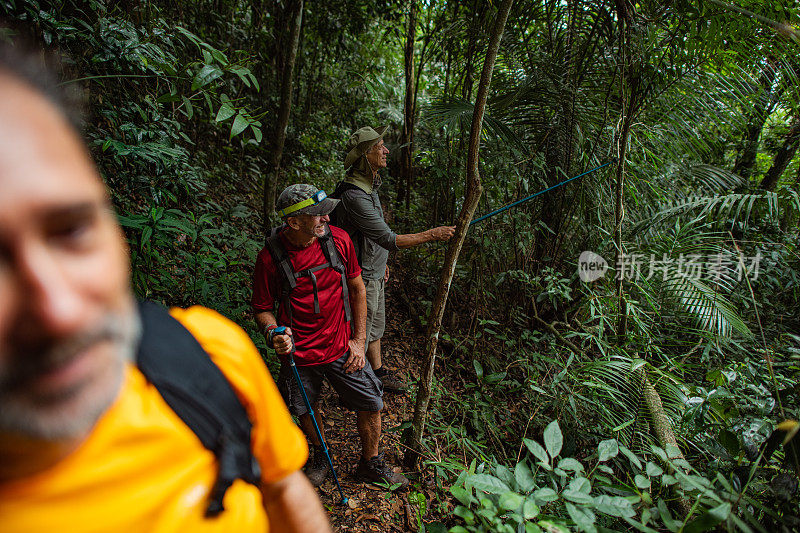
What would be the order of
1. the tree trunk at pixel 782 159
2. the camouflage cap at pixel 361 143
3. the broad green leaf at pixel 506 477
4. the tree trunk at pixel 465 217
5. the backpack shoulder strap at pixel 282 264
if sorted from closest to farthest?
the broad green leaf at pixel 506 477 < the tree trunk at pixel 465 217 < the backpack shoulder strap at pixel 282 264 < the camouflage cap at pixel 361 143 < the tree trunk at pixel 782 159

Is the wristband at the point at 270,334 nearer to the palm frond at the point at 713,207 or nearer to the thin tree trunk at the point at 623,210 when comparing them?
the thin tree trunk at the point at 623,210

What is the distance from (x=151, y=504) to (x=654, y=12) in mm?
3932

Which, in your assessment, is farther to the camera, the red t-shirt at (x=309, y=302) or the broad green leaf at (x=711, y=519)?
the red t-shirt at (x=309, y=302)

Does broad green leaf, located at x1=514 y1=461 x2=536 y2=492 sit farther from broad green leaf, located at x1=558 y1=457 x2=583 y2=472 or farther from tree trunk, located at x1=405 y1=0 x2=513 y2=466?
tree trunk, located at x1=405 y1=0 x2=513 y2=466

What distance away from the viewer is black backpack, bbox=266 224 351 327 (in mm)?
2275

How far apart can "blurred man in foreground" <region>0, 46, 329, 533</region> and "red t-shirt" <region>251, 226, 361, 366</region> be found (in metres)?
1.48

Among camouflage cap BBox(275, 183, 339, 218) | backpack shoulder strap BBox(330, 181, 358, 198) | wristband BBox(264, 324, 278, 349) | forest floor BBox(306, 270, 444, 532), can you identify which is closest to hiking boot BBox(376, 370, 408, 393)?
forest floor BBox(306, 270, 444, 532)

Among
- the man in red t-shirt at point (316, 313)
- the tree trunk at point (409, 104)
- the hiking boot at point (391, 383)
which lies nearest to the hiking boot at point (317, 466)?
the man in red t-shirt at point (316, 313)

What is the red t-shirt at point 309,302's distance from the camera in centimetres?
233

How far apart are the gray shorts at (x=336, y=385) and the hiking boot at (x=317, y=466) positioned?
0.32 metres

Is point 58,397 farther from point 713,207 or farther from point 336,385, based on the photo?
point 713,207

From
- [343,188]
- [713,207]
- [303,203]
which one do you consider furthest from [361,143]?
[713,207]

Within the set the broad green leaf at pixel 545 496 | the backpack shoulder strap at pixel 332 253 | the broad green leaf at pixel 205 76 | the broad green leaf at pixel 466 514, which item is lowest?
the broad green leaf at pixel 466 514

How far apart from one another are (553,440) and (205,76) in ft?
6.74
